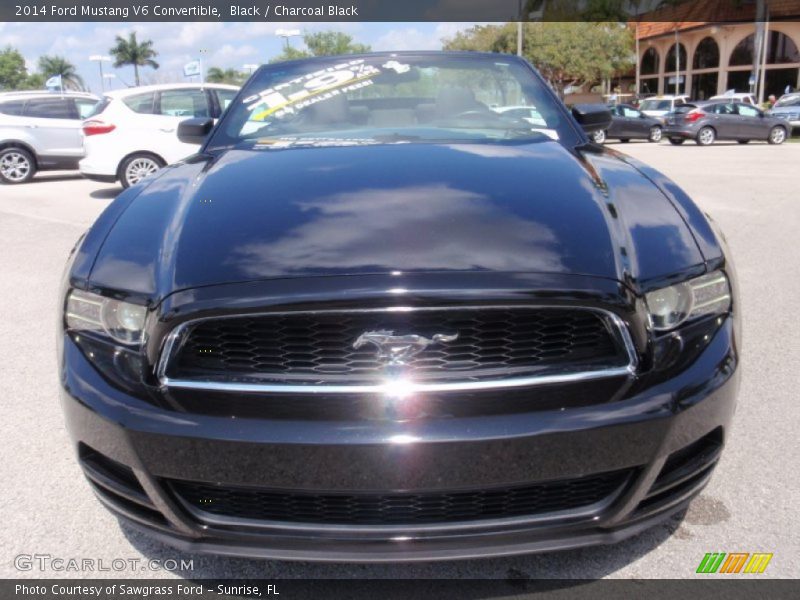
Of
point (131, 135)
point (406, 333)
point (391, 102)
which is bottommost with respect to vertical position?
point (406, 333)

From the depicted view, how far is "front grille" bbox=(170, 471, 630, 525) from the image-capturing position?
1762 millimetres

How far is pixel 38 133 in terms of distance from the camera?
528 inches

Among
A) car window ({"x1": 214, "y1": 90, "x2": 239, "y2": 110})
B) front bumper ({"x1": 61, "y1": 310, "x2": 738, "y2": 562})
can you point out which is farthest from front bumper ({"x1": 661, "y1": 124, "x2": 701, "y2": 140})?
front bumper ({"x1": 61, "y1": 310, "x2": 738, "y2": 562})

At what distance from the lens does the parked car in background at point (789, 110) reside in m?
26.8

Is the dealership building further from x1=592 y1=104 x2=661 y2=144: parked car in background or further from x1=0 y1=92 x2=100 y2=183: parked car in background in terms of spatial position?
x1=0 y1=92 x2=100 y2=183: parked car in background

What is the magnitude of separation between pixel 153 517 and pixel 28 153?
538 inches

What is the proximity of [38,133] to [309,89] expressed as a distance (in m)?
11.9

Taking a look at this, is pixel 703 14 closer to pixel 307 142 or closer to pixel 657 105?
pixel 657 105

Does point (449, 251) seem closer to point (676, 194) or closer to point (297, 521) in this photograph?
point (297, 521)

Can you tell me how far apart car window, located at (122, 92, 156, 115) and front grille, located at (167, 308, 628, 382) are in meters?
10.1

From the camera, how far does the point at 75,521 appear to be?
2.43m

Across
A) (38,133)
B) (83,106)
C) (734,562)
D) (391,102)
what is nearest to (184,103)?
(83,106)

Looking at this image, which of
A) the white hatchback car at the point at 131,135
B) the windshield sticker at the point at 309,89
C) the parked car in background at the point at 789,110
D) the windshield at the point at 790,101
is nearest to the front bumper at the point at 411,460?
the windshield sticker at the point at 309,89

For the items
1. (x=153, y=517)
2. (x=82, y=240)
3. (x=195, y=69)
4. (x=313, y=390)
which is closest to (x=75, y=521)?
(x=153, y=517)
